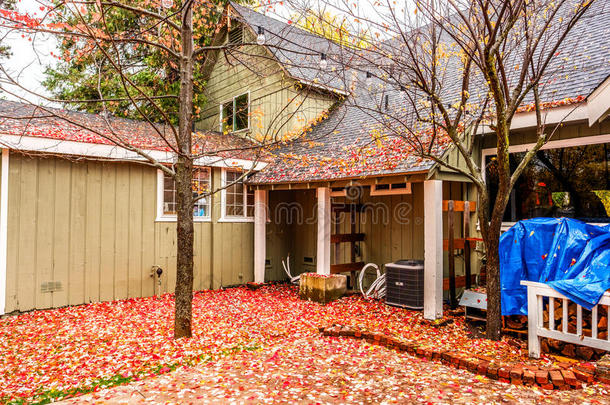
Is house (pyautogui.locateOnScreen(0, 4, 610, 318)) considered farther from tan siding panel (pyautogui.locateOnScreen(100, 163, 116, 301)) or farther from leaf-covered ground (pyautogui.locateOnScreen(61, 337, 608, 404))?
leaf-covered ground (pyautogui.locateOnScreen(61, 337, 608, 404))

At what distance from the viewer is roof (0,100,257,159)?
6.53 meters

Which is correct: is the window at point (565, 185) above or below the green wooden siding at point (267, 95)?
below

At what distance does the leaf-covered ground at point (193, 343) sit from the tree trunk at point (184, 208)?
367 millimetres

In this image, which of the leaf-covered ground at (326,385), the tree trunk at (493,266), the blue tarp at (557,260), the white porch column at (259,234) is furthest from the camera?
the white porch column at (259,234)

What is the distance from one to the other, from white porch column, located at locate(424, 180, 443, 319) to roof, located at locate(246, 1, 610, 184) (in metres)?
0.59

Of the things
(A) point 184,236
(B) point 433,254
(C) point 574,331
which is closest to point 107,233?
(A) point 184,236

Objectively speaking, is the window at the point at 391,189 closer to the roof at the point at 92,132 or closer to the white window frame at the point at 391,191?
the white window frame at the point at 391,191

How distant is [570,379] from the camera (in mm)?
3629

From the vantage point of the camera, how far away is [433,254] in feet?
20.5

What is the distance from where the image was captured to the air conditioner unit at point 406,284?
6.85 metres

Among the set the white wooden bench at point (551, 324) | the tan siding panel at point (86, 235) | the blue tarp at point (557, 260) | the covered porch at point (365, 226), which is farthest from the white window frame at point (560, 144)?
the tan siding panel at point (86, 235)

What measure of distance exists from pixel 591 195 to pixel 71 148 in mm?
8254

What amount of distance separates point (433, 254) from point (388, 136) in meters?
2.20

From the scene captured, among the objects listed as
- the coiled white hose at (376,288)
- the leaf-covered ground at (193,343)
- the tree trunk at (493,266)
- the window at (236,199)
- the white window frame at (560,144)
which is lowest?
the leaf-covered ground at (193,343)
